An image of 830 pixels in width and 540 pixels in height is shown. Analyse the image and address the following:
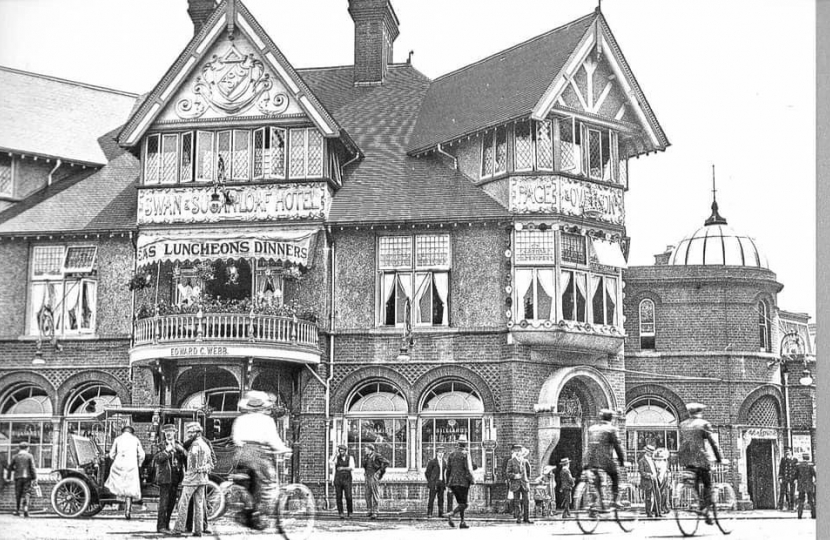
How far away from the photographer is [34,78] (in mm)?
16469

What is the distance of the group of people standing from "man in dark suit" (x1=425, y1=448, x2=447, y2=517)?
4288mm

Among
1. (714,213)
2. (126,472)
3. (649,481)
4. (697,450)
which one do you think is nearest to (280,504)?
(126,472)

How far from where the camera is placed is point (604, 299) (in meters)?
18.8

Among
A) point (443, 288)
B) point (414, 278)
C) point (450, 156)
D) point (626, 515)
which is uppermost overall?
point (450, 156)

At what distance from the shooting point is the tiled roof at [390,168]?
18.4 meters

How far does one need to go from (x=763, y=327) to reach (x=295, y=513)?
783 cm

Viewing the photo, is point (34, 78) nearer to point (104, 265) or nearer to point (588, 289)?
point (104, 265)

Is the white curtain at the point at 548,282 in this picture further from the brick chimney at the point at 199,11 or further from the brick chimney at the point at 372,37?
the brick chimney at the point at 199,11

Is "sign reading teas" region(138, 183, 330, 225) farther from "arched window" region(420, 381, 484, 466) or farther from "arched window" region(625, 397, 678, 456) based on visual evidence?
"arched window" region(625, 397, 678, 456)

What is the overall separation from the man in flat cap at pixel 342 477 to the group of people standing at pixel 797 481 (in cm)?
562

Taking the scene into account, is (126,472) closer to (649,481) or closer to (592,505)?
(592,505)

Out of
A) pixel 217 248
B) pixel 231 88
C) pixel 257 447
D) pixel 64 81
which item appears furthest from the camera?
pixel 231 88

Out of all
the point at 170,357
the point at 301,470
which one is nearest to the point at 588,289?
the point at 301,470

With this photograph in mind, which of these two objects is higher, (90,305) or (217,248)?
(217,248)
